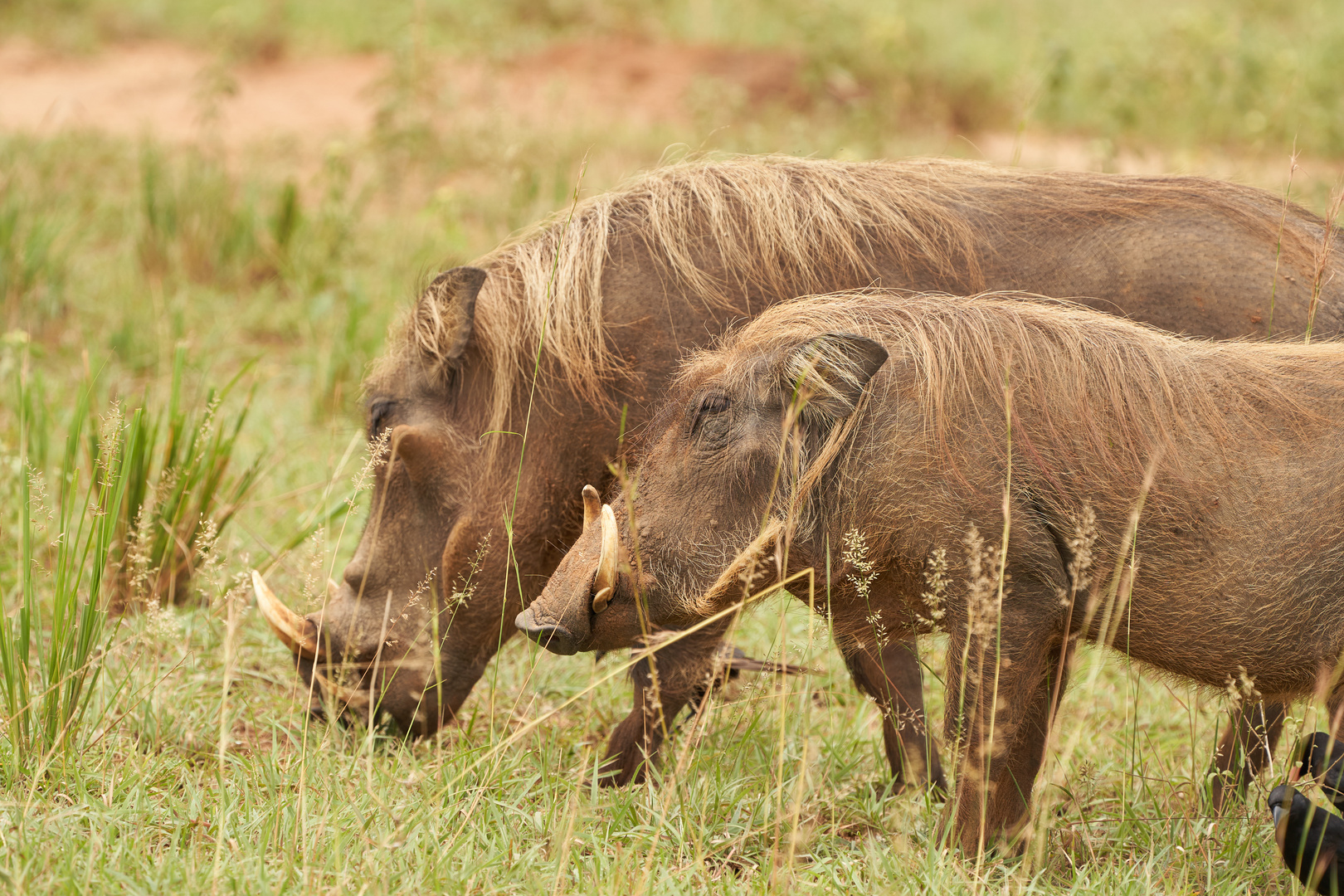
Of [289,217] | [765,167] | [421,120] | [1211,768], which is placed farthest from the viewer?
[421,120]

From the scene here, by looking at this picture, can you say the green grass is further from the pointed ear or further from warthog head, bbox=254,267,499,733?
the pointed ear

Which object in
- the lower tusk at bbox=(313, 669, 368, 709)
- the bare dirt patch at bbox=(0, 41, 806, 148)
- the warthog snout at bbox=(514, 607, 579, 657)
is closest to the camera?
the warthog snout at bbox=(514, 607, 579, 657)

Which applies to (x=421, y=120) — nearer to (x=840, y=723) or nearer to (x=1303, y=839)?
(x=840, y=723)

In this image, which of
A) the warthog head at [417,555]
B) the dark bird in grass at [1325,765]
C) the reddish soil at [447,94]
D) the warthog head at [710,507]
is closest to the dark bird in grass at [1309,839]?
the dark bird in grass at [1325,765]

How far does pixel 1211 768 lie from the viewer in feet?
10.1

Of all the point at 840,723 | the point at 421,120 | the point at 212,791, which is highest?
the point at 421,120

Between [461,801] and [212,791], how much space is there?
0.47 metres

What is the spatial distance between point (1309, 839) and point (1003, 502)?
765 millimetres

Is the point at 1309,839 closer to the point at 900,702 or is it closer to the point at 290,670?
the point at 900,702

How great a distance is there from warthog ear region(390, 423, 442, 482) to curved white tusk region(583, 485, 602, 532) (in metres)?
0.58

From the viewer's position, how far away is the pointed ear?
243cm

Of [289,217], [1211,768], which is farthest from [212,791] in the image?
[289,217]

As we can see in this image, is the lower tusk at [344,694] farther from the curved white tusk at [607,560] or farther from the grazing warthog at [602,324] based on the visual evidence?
→ the curved white tusk at [607,560]

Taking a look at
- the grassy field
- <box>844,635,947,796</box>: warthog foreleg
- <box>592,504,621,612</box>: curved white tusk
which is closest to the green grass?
the grassy field
